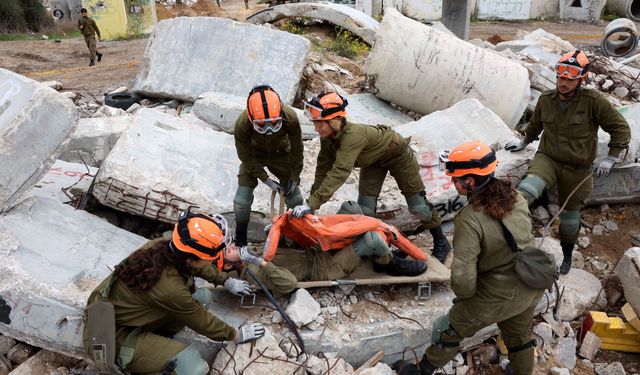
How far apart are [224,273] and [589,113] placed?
3.04 m

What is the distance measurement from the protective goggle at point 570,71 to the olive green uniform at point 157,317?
9.98 ft

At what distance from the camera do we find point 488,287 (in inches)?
120

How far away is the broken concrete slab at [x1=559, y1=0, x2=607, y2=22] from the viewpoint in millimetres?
19266

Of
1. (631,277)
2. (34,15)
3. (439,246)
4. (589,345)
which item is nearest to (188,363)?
(439,246)

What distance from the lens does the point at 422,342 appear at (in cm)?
386

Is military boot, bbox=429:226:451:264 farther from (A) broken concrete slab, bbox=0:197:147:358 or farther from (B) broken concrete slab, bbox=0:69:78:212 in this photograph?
(B) broken concrete slab, bbox=0:69:78:212

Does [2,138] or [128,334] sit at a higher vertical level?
[2,138]

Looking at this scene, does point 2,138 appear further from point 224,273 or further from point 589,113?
point 589,113

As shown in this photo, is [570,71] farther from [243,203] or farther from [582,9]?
[582,9]

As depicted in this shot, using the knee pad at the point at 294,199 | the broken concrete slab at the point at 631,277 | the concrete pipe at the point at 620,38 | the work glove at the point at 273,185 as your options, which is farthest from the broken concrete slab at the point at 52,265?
the concrete pipe at the point at 620,38

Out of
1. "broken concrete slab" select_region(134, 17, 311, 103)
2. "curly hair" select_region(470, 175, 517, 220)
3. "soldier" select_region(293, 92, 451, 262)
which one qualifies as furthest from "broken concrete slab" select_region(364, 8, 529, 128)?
"curly hair" select_region(470, 175, 517, 220)

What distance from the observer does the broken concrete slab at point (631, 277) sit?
14.0 ft

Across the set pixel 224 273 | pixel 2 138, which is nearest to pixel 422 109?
pixel 224 273

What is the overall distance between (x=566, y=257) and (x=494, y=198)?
2426mm
